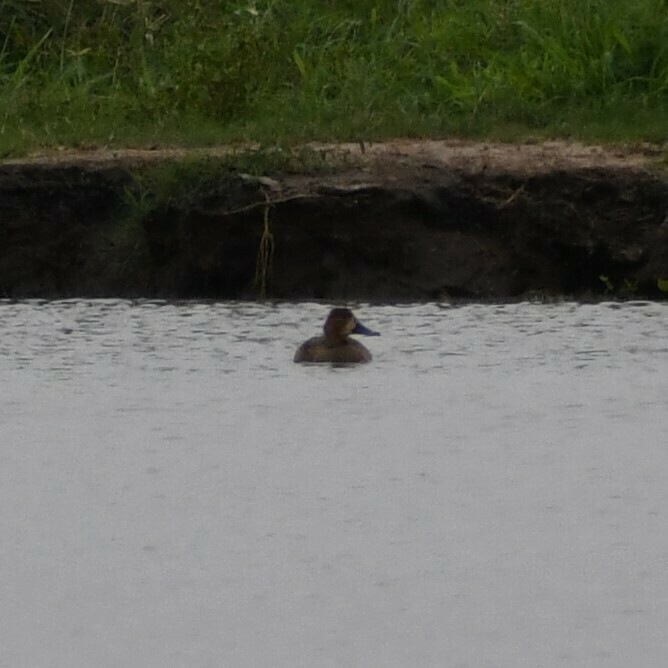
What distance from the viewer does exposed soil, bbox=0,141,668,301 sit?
1352 cm

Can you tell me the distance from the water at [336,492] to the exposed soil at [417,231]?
801 mm

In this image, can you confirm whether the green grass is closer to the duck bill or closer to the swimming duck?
the duck bill

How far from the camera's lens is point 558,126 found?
1426 centimetres

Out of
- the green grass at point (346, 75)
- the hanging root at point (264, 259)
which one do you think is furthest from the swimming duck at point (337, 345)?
the green grass at point (346, 75)

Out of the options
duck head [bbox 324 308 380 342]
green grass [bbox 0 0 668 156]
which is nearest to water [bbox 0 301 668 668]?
duck head [bbox 324 308 380 342]

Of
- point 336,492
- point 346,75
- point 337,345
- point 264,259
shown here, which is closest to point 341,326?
point 337,345

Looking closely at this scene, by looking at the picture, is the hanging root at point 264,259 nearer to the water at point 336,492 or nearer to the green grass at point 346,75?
the green grass at point 346,75

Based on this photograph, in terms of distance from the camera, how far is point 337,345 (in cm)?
1129

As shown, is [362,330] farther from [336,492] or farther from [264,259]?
[336,492]

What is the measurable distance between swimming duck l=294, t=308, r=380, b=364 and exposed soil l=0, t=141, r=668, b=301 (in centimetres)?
205

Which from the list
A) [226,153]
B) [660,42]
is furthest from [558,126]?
[226,153]

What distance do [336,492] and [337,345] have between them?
272 centimetres

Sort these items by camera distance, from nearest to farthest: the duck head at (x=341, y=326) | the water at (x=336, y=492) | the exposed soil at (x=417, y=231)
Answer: the water at (x=336, y=492), the duck head at (x=341, y=326), the exposed soil at (x=417, y=231)

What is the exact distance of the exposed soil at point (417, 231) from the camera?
13.5 m
